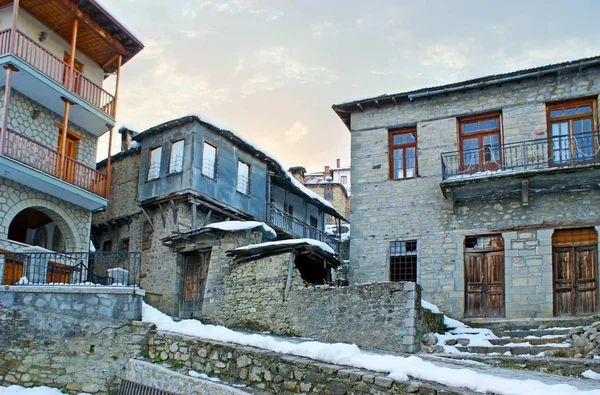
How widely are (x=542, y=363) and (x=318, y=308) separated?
5172 mm

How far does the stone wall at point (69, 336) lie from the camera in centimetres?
1392

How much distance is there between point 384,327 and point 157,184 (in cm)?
1098

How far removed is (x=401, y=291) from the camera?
13.9 metres

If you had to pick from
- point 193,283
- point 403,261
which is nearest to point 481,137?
point 403,261

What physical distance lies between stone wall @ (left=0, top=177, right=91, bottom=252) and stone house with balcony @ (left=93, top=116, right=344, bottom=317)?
249cm

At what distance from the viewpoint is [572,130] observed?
17.8 m

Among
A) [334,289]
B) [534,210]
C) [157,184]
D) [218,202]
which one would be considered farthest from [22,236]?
[534,210]

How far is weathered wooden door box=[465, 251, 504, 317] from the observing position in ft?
56.9

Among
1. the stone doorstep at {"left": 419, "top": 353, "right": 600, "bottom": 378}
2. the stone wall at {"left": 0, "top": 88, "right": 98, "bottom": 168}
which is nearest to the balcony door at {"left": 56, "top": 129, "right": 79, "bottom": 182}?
the stone wall at {"left": 0, "top": 88, "right": 98, "bottom": 168}

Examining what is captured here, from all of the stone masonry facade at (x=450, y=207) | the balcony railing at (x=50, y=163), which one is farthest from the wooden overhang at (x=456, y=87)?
the balcony railing at (x=50, y=163)

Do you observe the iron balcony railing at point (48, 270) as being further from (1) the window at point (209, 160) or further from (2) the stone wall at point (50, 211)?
(1) the window at point (209, 160)

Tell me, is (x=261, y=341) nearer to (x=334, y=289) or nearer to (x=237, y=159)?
(x=334, y=289)

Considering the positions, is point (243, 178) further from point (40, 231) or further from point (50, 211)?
point (50, 211)

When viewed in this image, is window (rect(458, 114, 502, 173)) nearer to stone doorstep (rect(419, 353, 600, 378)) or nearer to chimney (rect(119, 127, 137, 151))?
stone doorstep (rect(419, 353, 600, 378))
